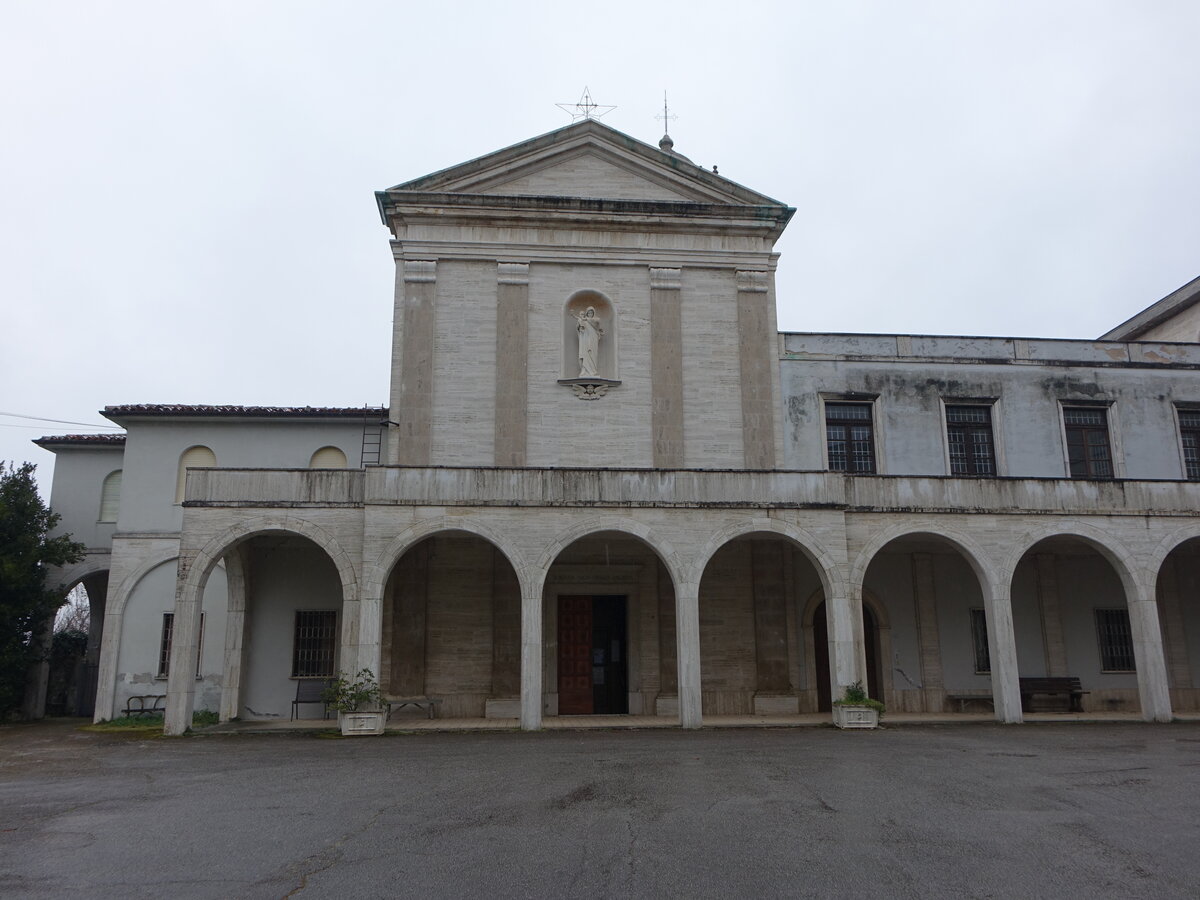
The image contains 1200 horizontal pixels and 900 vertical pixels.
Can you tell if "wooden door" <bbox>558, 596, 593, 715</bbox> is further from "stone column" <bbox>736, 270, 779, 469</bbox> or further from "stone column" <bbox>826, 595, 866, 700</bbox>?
"stone column" <bbox>826, 595, 866, 700</bbox>

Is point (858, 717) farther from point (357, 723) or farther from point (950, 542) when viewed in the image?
point (357, 723)

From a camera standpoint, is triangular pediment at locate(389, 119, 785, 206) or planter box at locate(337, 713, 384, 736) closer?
planter box at locate(337, 713, 384, 736)

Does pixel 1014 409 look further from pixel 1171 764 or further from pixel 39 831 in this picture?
pixel 39 831

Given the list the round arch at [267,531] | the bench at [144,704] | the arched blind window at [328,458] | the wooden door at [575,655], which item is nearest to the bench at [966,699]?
the wooden door at [575,655]

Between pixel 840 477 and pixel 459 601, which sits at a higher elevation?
pixel 840 477

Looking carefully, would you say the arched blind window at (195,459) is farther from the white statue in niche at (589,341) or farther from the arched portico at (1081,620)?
the arched portico at (1081,620)

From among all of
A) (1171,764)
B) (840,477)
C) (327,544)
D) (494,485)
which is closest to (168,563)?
(327,544)

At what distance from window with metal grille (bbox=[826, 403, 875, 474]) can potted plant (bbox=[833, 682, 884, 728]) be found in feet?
22.2

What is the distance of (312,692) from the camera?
2216cm

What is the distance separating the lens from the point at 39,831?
9.83 meters

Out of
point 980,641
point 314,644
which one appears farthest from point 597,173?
point 980,641

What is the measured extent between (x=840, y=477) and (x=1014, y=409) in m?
7.40

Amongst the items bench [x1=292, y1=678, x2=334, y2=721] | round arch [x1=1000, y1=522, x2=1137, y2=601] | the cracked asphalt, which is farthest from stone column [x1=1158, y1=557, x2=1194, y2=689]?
bench [x1=292, y1=678, x2=334, y2=721]

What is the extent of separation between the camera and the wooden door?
2202cm
